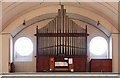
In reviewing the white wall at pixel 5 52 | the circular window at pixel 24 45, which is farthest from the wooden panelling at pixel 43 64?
the circular window at pixel 24 45

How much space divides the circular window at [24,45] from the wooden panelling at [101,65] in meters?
3.15

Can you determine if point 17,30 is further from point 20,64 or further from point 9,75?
point 9,75

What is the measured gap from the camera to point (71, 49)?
15711 mm

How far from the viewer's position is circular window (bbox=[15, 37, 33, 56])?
17.1m

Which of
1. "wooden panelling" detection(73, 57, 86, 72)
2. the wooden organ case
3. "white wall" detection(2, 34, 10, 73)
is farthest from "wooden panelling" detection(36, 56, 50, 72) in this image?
"white wall" detection(2, 34, 10, 73)

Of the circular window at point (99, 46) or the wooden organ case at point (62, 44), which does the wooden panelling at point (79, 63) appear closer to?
the wooden organ case at point (62, 44)

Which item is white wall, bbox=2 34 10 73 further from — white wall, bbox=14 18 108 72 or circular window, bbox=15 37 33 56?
circular window, bbox=15 37 33 56

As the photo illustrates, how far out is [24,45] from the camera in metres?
17.2

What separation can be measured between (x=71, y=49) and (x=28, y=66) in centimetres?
242

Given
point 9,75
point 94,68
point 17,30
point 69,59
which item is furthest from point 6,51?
point 9,75

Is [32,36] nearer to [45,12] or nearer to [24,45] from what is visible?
[24,45]

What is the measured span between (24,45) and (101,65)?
12.9 ft

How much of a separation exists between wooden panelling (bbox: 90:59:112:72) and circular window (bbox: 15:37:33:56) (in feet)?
10.3

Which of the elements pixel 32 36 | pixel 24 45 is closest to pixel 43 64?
pixel 32 36
